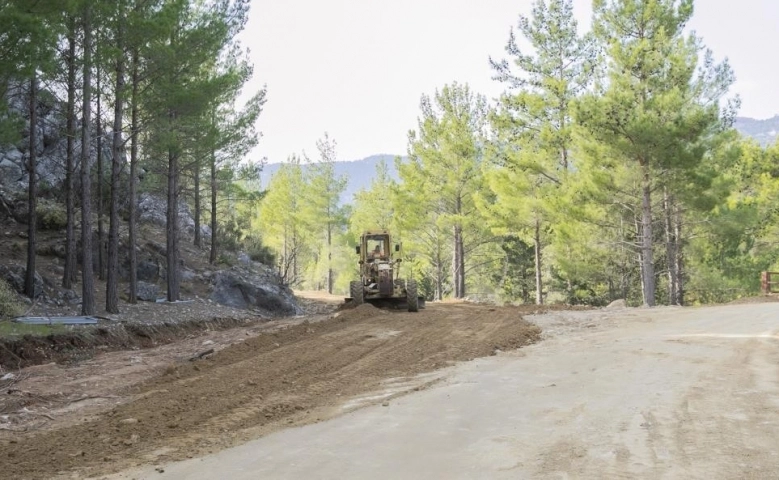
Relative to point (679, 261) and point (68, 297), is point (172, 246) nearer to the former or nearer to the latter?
point (68, 297)

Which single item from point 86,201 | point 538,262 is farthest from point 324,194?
point 86,201

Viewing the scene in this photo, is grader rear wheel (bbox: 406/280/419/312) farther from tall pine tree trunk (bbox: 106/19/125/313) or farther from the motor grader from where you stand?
tall pine tree trunk (bbox: 106/19/125/313)

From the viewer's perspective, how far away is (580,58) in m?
22.9

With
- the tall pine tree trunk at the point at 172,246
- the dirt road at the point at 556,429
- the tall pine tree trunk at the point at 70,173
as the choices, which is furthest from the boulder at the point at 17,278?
the dirt road at the point at 556,429

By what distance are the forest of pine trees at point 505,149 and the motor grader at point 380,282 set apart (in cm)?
576

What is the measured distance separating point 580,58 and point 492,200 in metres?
8.53

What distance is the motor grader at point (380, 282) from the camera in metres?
18.4

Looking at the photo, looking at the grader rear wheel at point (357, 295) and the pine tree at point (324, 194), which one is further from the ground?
the pine tree at point (324, 194)

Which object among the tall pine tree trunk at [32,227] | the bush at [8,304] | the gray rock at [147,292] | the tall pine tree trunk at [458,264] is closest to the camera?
the bush at [8,304]

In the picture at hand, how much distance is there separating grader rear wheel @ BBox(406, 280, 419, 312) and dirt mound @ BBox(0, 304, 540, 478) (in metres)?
4.83

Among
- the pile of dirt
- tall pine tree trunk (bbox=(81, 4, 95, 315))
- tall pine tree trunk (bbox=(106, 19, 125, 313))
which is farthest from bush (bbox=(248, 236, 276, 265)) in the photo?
tall pine tree trunk (bbox=(81, 4, 95, 315))

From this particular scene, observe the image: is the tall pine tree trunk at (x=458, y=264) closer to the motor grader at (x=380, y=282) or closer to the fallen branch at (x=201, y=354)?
the motor grader at (x=380, y=282)

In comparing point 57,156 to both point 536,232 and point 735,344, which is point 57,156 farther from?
point 735,344

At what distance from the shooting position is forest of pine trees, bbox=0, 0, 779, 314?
13945mm
